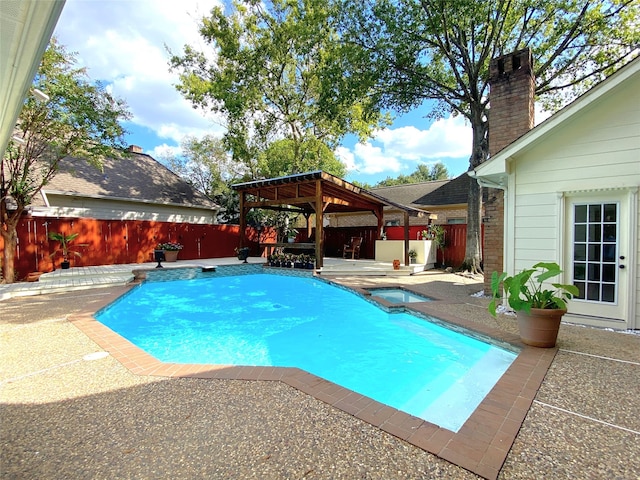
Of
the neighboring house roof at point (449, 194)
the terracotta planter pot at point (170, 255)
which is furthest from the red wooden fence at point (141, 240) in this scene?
the neighboring house roof at point (449, 194)

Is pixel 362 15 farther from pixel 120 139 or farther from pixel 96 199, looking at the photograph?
pixel 96 199

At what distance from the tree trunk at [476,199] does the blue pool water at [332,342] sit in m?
5.74

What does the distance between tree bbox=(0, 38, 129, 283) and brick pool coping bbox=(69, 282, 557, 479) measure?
6757 millimetres

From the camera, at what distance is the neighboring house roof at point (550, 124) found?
4.52 meters

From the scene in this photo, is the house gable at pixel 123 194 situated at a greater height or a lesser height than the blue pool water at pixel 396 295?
greater

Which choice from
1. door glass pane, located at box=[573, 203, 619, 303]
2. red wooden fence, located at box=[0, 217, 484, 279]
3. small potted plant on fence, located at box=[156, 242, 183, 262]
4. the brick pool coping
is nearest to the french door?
door glass pane, located at box=[573, 203, 619, 303]

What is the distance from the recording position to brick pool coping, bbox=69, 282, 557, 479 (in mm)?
2055

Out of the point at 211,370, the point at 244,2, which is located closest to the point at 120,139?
the point at 211,370

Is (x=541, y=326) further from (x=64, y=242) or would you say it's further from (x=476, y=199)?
(x=64, y=242)

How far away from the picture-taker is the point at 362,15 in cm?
1140

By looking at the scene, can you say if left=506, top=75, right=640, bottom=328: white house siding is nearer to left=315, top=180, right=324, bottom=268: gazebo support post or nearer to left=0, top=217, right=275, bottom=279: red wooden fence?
left=315, top=180, right=324, bottom=268: gazebo support post

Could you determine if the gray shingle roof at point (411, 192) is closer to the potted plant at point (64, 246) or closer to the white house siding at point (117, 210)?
the white house siding at point (117, 210)

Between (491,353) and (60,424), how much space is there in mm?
4693

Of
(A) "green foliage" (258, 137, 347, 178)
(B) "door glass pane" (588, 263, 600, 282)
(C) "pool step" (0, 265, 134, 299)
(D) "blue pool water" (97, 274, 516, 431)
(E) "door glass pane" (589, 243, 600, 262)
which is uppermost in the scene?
(A) "green foliage" (258, 137, 347, 178)
